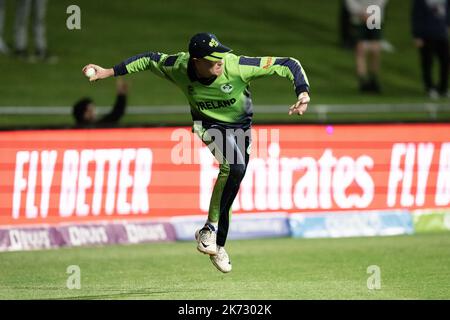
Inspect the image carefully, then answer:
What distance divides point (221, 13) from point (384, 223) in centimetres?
990

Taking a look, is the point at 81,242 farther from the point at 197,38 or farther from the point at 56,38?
the point at 56,38

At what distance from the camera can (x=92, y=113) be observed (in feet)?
52.5

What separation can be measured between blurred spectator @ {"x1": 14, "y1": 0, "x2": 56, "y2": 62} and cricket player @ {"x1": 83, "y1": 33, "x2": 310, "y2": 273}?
8.99m

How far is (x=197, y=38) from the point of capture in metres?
10.7

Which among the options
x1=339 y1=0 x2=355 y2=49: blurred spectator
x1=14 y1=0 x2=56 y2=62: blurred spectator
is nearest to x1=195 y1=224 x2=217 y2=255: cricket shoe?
x1=14 y1=0 x2=56 y2=62: blurred spectator

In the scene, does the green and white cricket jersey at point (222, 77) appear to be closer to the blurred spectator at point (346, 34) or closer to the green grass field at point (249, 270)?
the green grass field at point (249, 270)

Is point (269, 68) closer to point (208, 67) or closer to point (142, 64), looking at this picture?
point (208, 67)

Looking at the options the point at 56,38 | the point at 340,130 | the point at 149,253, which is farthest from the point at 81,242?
the point at 56,38

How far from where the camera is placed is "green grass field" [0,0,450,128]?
19953 mm

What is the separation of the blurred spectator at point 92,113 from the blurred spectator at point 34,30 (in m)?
3.88

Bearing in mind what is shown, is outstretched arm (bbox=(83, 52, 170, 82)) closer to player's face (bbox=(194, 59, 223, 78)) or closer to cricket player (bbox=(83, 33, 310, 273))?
cricket player (bbox=(83, 33, 310, 273))

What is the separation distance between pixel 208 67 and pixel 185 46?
426 inches

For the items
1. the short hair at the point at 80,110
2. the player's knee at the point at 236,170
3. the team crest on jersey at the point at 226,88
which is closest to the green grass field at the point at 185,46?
the short hair at the point at 80,110

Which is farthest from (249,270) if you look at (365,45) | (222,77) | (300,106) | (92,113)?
(365,45)
